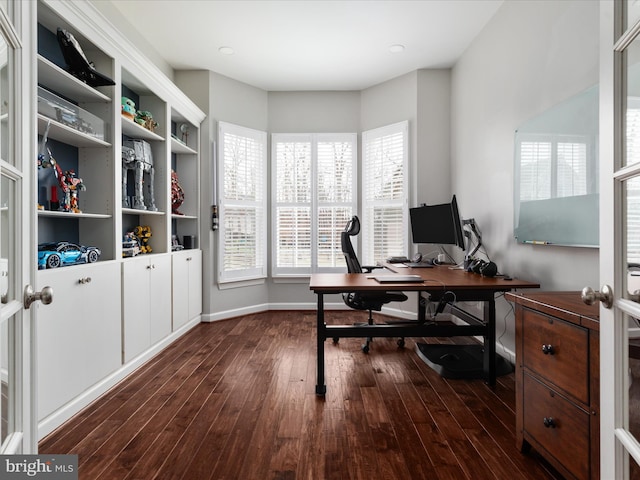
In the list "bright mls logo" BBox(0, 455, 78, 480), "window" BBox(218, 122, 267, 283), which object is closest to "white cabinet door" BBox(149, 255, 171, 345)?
"window" BBox(218, 122, 267, 283)

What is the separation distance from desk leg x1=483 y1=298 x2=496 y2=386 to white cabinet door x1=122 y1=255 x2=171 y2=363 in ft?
8.51

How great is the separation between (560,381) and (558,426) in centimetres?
18

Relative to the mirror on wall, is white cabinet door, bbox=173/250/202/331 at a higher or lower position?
lower

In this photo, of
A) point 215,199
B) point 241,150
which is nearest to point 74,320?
point 215,199

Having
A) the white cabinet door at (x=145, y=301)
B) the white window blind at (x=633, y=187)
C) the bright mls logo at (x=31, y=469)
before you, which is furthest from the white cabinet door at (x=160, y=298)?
the white window blind at (x=633, y=187)

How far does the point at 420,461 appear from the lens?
5.41 feet

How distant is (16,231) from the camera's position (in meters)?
0.96

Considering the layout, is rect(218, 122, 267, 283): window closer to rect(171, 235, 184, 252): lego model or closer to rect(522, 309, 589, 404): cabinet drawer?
rect(171, 235, 184, 252): lego model

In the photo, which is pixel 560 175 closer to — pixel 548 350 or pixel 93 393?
pixel 548 350

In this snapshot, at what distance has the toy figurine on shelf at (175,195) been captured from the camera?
3795 millimetres

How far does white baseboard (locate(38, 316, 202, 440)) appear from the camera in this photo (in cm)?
190

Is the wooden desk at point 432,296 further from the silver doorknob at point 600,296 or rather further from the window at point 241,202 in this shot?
the window at point 241,202

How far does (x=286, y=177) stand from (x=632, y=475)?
14.5 ft

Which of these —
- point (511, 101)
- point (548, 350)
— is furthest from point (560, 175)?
point (548, 350)
